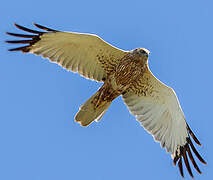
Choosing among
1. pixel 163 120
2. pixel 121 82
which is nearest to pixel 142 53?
pixel 121 82

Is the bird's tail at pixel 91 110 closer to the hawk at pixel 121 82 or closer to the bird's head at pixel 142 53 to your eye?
the hawk at pixel 121 82

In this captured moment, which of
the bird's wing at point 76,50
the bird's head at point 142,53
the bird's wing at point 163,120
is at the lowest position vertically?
the bird's wing at point 163,120

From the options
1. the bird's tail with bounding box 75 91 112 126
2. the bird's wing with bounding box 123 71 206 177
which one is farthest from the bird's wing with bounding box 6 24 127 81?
the bird's wing with bounding box 123 71 206 177

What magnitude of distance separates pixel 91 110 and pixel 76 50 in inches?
55.3

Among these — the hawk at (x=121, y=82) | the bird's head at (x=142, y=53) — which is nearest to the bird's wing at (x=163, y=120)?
the hawk at (x=121, y=82)

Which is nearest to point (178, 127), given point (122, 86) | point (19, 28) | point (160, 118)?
point (160, 118)

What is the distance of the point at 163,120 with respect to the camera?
1188cm

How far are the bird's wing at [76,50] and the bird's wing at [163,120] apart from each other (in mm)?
961

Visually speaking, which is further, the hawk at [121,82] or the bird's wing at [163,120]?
the bird's wing at [163,120]

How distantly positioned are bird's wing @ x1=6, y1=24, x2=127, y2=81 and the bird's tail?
2.15 feet

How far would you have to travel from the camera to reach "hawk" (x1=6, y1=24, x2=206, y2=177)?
10.9 metres

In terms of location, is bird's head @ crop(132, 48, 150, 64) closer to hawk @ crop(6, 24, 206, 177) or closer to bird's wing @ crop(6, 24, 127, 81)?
hawk @ crop(6, 24, 206, 177)

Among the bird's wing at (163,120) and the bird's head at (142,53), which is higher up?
the bird's head at (142,53)

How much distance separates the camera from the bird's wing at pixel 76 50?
10.8m
